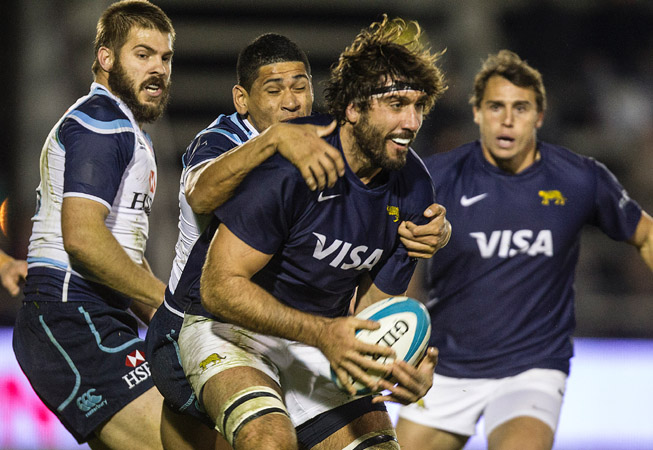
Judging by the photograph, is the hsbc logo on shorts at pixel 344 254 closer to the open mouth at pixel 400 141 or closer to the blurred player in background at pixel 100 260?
the open mouth at pixel 400 141

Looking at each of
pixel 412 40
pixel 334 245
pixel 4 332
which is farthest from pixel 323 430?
pixel 4 332

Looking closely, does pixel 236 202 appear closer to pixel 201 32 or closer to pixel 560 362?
pixel 560 362

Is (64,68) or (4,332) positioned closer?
(4,332)

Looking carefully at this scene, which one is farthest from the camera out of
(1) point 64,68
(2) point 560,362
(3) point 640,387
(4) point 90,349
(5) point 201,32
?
(5) point 201,32

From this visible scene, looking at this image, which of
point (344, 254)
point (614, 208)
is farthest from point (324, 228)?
point (614, 208)

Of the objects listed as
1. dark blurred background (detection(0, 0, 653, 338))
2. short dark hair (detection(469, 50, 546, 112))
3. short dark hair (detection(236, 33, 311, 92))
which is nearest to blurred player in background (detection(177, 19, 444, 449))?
short dark hair (detection(236, 33, 311, 92))

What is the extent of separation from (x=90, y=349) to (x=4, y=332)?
4.10 meters

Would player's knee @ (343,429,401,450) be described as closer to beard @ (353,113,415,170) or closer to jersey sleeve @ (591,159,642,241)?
beard @ (353,113,415,170)

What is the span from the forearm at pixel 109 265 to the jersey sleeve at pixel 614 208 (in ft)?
8.45

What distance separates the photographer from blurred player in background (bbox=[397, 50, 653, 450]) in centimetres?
474

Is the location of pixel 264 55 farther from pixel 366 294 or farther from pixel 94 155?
pixel 366 294

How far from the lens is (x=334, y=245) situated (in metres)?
3.31

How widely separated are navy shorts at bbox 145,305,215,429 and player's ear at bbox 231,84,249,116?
115 centimetres

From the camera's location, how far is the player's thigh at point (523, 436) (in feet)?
14.0
